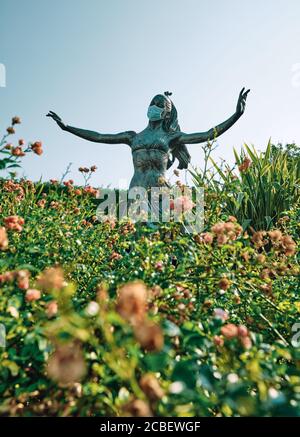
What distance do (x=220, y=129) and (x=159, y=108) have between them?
0.83 meters

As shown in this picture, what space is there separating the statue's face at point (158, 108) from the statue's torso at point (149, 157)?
7.3 inches

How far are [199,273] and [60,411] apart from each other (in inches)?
30.1

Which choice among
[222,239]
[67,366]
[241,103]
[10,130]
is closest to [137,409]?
[67,366]

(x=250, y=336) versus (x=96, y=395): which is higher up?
(x=250, y=336)

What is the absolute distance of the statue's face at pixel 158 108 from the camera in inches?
175

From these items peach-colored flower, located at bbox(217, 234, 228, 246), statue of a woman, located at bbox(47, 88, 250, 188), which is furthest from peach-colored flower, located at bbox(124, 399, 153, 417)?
statue of a woman, located at bbox(47, 88, 250, 188)

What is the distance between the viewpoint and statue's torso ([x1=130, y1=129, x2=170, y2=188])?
4328 mm

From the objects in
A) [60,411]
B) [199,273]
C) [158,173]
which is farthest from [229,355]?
[158,173]

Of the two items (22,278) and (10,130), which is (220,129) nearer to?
(10,130)

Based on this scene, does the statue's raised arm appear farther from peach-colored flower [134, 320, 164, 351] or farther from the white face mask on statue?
peach-colored flower [134, 320, 164, 351]

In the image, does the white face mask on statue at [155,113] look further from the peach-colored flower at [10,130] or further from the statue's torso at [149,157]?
the peach-colored flower at [10,130]

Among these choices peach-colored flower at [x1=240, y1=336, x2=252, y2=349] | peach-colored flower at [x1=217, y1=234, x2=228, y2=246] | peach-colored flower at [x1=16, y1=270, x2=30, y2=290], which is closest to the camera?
peach-colored flower at [x1=240, y1=336, x2=252, y2=349]
